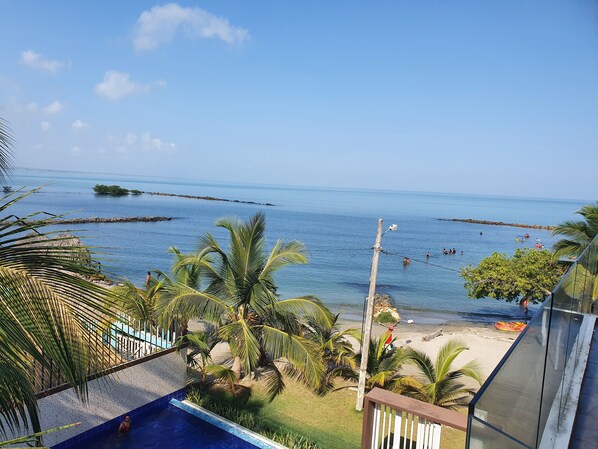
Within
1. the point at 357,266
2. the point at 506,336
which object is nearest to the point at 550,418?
the point at 506,336

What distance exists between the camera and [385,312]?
81.6ft

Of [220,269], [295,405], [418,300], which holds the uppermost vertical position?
[220,269]

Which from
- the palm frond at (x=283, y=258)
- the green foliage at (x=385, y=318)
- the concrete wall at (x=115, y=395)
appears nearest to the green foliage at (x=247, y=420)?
the concrete wall at (x=115, y=395)

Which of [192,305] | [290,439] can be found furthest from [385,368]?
[192,305]

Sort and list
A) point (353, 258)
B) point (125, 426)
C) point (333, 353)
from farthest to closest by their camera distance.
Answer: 1. point (353, 258)
2. point (333, 353)
3. point (125, 426)

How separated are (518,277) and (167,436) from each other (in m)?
18.9

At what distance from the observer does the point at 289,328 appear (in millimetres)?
10875

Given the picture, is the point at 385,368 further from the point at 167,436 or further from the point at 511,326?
the point at 511,326

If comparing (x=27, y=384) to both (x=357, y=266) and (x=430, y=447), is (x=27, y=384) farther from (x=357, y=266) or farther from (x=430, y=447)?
(x=357, y=266)

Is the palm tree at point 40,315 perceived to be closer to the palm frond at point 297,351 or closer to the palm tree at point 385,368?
the palm frond at point 297,351

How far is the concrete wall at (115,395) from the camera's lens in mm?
7836

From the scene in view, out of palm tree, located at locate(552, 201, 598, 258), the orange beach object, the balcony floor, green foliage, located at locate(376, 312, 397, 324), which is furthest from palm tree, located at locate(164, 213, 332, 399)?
the orange beach object

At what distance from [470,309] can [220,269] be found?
2436cm

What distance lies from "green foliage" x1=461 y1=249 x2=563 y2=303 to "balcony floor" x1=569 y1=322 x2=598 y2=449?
60.5 ft
